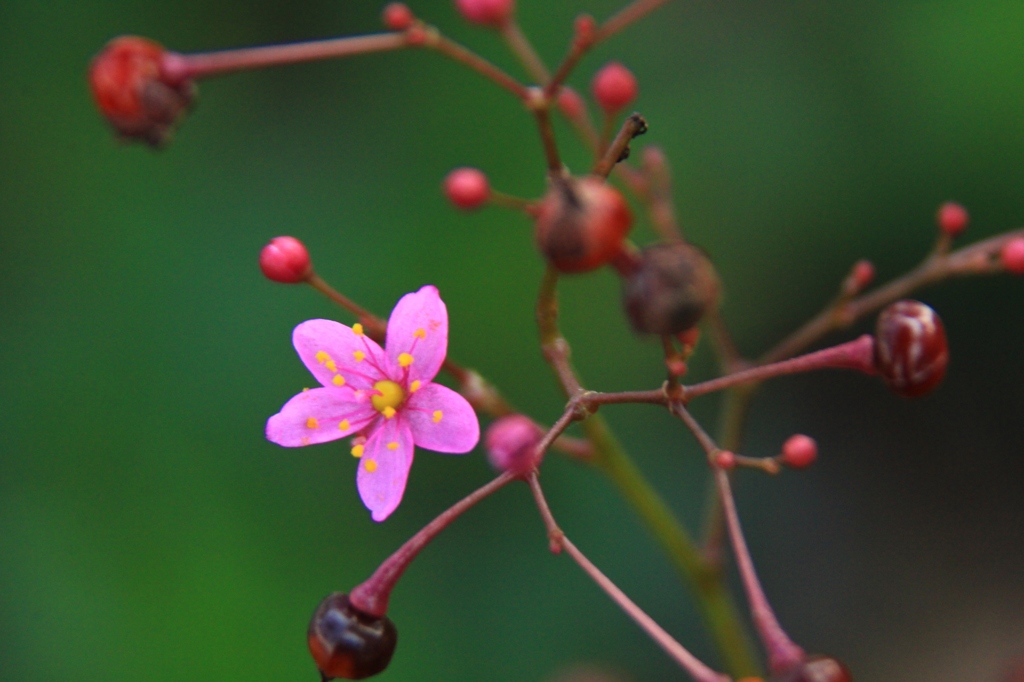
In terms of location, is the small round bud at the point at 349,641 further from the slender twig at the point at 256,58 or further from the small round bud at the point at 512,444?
the slender twig at the point at 256,58

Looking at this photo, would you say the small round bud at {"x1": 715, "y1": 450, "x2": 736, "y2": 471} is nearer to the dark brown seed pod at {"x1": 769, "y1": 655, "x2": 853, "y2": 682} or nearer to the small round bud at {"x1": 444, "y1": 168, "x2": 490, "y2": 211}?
the dark brown seed pod at {"x1": 769, "y1": 655, "x2": 853, "y2": 682}

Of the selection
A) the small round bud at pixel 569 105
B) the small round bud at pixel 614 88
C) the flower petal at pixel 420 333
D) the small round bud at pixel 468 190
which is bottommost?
the flower petal at pixel 420 333

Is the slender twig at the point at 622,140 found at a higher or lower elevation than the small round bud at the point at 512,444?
higher

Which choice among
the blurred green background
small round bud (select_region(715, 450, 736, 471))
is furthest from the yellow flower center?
the blurred green background

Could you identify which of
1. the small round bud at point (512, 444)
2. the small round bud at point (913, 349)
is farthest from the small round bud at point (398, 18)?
the small round bud at point (913, 349)

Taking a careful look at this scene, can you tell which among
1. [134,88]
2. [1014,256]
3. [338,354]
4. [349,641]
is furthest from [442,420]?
[1014,256]

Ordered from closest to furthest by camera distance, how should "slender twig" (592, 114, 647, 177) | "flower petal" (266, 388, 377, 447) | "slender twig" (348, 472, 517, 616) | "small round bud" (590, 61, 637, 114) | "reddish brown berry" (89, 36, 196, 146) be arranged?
1. "slender twig" (592, 114, 647, 177)
2. "slender twig" (348, 472, 517, 616)
3. "reddish brown berry" (89, 36, 196, 146)
4. "flower petal" (266, 388, 377, 447)
5. "small round bud" (590, 61, 637, 114)
